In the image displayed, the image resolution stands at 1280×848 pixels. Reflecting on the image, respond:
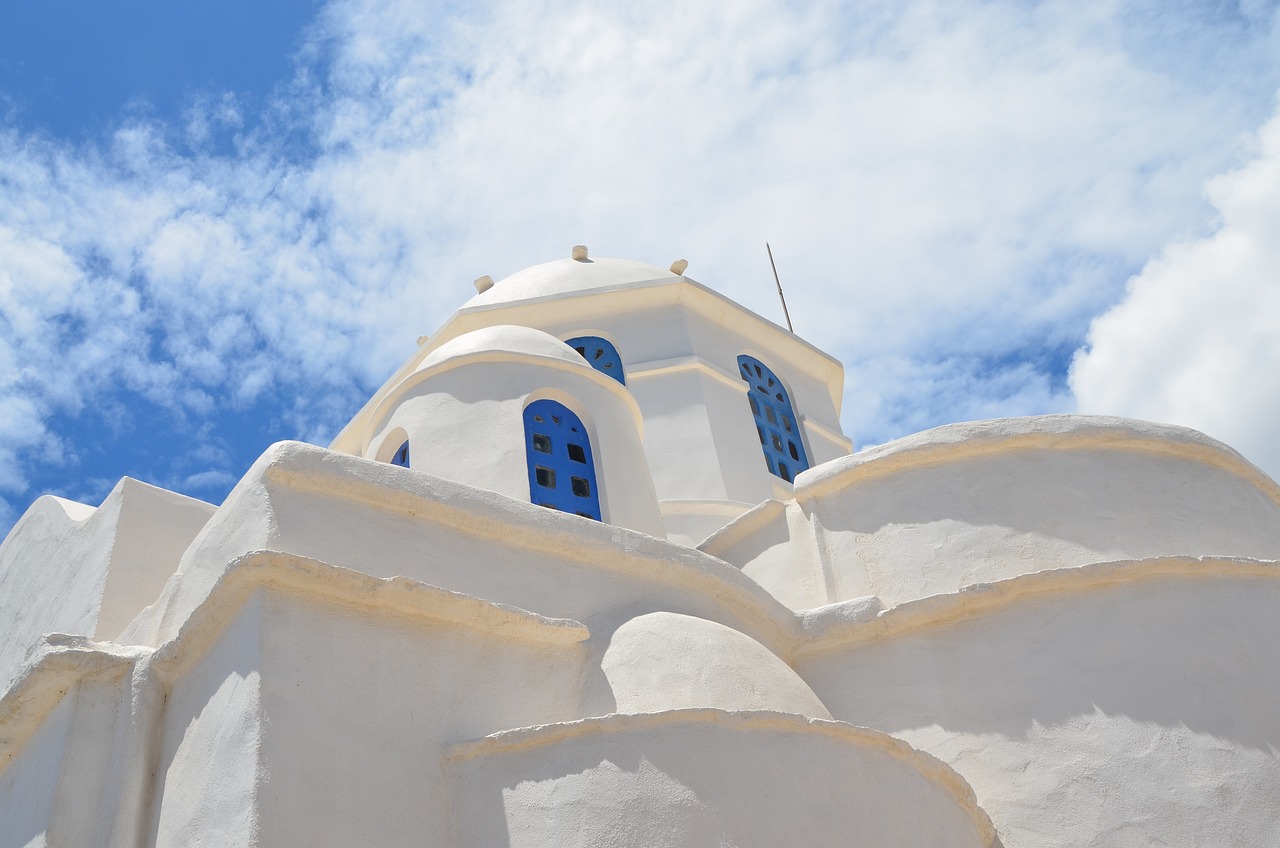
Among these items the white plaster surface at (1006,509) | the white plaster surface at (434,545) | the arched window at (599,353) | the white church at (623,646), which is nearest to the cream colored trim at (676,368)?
the arched window at (599,353)

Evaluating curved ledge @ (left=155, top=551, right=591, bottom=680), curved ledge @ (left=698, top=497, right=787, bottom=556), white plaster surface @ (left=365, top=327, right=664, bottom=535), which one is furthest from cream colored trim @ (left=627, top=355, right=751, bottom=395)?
curved ledge @ (left=155, top=551, right=591, bottom=680)

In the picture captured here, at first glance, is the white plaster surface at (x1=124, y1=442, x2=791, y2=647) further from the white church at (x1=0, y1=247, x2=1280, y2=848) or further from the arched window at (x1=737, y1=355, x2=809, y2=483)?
the arched window at (x1=737, y1=355, x2=809, y2=483)

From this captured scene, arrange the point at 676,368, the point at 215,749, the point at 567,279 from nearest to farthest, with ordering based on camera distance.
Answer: the point at 215,749 → the point at 676,368 → the point at 567,279

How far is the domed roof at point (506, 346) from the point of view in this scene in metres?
10.8

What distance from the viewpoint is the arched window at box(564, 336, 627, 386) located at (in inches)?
556

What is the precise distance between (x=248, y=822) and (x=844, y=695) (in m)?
4.02

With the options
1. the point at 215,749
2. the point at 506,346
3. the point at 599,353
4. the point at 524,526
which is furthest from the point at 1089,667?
the point at 599,353

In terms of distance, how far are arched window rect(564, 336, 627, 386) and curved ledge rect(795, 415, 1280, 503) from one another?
515 centimetres

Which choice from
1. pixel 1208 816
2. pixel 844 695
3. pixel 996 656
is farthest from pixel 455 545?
pixel 1208 816

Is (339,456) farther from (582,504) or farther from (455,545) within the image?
(582,504)

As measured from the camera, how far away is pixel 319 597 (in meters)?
6.25

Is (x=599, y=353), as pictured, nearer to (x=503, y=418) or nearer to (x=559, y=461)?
(x=503, y=418)

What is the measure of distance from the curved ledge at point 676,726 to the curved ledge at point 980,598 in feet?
5.14

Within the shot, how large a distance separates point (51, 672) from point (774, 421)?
9.30 metres
